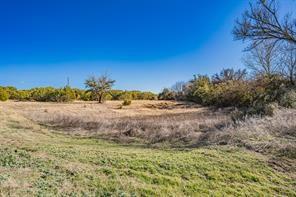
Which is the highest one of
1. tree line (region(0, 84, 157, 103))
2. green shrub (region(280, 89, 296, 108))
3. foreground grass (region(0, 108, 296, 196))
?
tree line (region(0, 84, 157, 103))

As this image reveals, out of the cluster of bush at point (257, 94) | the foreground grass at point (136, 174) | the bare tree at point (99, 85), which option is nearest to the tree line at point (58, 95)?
the bare tree at point (99, 85)

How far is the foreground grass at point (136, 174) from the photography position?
548 centimetres

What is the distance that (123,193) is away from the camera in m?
5.39

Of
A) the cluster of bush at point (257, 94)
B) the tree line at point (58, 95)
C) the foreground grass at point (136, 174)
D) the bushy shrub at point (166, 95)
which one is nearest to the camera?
the foreground grass at point (136, 174)

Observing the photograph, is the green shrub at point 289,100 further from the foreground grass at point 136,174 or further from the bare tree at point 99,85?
the bare tree at point 99,85

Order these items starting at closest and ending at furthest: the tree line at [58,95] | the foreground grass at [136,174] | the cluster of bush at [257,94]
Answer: the foreground grass at [136,174], the cluster of bush at [257,94], the tree line at [58,95]

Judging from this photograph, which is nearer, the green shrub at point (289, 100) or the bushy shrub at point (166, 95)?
the green shrub at point (289, 100)

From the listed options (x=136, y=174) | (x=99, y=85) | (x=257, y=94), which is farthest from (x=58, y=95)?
(x=136, y=174)

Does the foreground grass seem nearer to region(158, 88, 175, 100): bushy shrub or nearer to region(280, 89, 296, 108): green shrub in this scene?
region(280, 89, 296, 108): green shrub

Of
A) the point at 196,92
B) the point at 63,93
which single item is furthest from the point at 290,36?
the point at 63,93

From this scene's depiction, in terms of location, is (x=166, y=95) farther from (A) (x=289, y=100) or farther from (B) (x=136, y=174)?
(B) (x=136, y=174)

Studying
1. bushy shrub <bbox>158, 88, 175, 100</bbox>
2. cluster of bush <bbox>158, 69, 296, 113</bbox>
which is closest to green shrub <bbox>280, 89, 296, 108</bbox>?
cluster of bush <bbox>158, 69, 296, 113</bbox>

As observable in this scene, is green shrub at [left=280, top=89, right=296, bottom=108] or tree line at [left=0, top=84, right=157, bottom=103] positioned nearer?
green shrub at [left=280, top=89, right=296, bottom=108]

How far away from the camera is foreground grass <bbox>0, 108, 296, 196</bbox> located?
5.48m
